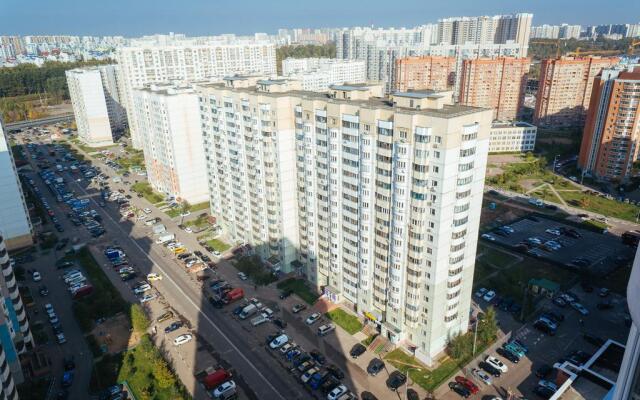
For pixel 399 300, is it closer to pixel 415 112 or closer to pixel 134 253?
pixel 415 112

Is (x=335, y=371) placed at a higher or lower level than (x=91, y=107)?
lower

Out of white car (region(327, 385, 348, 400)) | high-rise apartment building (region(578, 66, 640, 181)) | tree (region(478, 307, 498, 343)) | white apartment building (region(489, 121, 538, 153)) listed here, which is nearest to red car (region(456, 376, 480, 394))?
tree (region(478, 307, 498, 343))

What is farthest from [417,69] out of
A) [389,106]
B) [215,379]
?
[215,379]

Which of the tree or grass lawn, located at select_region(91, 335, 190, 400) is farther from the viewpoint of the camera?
the tree

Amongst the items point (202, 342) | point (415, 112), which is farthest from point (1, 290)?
point (415, 112)

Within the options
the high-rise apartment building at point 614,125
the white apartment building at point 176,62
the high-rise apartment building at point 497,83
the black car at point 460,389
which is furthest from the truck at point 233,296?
the high-rise apartment building at point 497,83

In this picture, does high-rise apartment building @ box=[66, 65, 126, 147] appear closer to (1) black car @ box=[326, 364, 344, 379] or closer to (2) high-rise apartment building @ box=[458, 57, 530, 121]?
(2) high-rise apartment building @ box=[458, 57, 530, 121]

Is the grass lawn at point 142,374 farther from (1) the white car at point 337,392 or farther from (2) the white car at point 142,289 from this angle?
(1) the white car at point 337,392

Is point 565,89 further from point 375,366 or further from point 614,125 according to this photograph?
point 375,366
